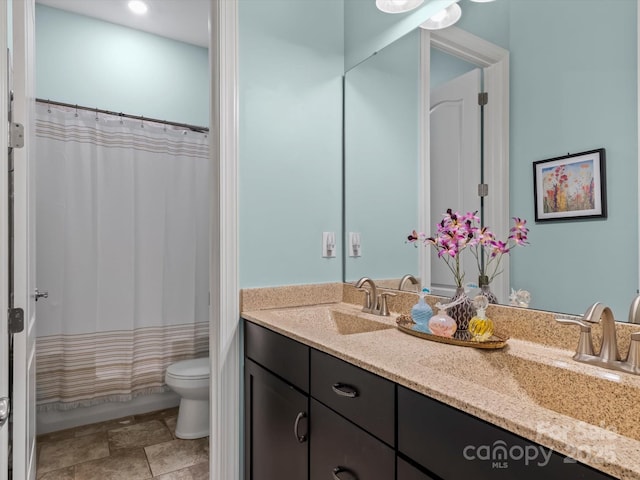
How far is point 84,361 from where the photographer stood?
2424mm

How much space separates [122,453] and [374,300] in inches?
67.8

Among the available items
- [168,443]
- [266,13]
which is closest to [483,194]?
[266,13]

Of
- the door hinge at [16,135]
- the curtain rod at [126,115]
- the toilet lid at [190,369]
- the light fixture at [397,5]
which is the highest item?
the light fixture at [397,5]

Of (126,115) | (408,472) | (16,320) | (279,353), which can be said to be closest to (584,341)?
(408,472)

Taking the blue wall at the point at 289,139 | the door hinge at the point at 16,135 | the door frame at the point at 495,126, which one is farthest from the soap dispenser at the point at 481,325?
the door hinge at the point at 16,135

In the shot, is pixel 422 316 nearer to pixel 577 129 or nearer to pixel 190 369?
pixel 577 129

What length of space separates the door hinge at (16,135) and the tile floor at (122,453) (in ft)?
5.41

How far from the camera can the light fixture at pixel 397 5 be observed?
1.57 metres

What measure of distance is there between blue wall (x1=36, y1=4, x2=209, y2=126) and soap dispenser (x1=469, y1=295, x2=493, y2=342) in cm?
255

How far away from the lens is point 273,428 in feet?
4.62

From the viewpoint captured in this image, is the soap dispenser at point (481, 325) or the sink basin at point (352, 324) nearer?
the soap dispenser at point (481, 325)

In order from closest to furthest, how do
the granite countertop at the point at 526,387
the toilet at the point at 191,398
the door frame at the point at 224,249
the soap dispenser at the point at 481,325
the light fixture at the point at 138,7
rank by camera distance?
the granite countertop at the point at 526,387 → the soap dispenser at the point at 481,325 → the door frame at the point at 224,249 → the toilet at the point at 191,398 → the light fixture at the point at 138,7

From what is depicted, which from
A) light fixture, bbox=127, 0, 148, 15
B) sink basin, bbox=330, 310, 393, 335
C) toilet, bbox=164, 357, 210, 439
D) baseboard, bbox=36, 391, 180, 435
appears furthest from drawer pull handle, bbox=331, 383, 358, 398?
light fixture, bbox=127, 0, 148, 15

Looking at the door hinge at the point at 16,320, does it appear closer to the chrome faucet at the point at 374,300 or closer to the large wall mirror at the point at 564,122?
the chrome faucet at the point at 374,300
